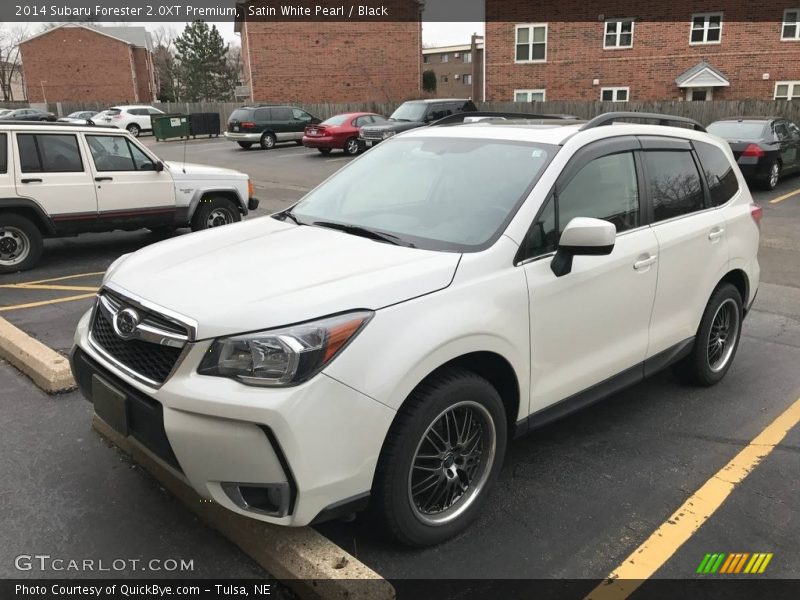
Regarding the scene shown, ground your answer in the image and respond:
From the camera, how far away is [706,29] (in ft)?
96.4

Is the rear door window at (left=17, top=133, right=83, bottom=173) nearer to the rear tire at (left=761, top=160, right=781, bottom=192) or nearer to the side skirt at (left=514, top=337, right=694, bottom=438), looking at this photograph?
the side skirt at (left=514, top=337, right=694, bottom=438)

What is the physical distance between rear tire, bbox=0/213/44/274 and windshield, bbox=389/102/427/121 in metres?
15.8

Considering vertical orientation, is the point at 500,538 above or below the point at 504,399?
below

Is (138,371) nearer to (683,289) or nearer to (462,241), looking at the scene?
(462,241)

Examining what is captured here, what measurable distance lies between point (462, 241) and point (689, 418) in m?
2.24

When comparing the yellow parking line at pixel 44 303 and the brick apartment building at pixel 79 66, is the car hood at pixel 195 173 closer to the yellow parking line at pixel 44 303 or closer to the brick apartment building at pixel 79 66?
the yellow parking line at pixel 44 303

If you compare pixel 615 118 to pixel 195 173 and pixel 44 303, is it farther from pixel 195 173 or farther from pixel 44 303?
pixel 195 173

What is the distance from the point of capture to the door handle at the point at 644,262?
3.69 m

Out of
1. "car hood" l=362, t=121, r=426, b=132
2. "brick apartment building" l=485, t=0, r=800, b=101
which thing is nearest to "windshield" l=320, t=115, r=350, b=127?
"car hood" l=362, t=121, r=426, b=132

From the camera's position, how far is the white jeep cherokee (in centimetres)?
772

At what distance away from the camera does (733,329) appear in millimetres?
4871

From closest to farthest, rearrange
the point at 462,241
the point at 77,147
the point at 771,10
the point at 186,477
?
the point at 186,477 → the point at 462,241 → the point at 77,147 → the point at 771,10

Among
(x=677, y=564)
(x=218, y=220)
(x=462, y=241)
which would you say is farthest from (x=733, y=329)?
(x=218, y=220)

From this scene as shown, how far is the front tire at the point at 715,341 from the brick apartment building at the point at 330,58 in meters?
42.9
